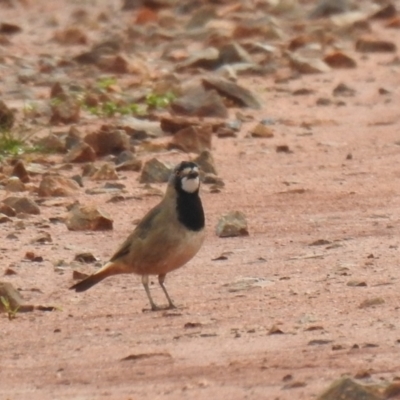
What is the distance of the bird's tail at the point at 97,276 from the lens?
7645 mm

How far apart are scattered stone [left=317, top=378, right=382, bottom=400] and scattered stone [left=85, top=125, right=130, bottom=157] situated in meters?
6.34

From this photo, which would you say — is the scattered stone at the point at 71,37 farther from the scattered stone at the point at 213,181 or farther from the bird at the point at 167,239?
the bird at the point at 167,239

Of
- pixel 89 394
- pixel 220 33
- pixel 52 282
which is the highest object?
pixel 89 394

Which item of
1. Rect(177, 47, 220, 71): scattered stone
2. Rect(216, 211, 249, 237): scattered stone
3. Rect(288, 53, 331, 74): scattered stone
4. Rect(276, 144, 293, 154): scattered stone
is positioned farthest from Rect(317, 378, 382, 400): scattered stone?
Rect(177, 47, 220, 71): scattered stone

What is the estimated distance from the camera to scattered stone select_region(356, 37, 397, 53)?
16547mm

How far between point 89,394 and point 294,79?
9.46 meters

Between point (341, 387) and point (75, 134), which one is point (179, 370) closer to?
point (341, 387)

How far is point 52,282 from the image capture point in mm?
8031

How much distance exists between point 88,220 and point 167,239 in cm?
181

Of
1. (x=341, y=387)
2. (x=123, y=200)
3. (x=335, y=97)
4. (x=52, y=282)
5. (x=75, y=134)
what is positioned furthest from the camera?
(x=335, y=97)

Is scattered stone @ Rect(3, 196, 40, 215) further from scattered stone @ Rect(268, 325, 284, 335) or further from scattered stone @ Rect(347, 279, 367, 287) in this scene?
scattered stone @ Rect(268, 325, 284, 335)

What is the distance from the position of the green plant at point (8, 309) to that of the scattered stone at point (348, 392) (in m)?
2.42

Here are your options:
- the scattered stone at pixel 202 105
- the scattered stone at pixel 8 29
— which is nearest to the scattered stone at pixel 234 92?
the scattered stone at pixel 202 105

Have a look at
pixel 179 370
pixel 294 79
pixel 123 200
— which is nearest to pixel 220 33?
pixel 294 79
